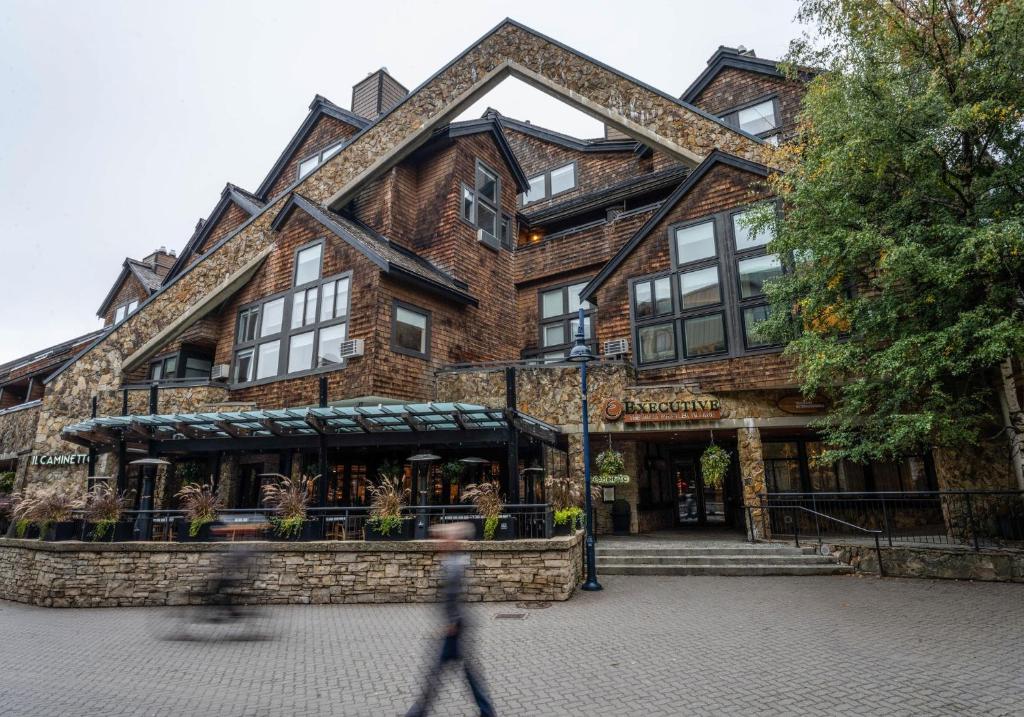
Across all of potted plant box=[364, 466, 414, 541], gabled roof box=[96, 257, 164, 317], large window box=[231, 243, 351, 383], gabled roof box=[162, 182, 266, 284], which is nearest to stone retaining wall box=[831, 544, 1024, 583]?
potted plant box=[364, 466, 414, 541]

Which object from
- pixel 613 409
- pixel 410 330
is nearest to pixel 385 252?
pixel 410 330

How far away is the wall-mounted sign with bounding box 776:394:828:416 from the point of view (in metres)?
13.8

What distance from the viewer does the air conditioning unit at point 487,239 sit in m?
19.5

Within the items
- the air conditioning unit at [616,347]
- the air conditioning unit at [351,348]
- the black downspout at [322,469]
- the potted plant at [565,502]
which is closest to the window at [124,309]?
the air conditioning unit at [351,348]

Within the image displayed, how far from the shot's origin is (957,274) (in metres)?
8.84

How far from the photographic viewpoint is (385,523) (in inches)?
403

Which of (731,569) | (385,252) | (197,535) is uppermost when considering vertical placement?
(385,252)

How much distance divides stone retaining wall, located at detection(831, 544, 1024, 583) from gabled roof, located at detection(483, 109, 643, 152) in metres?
A: 16.7

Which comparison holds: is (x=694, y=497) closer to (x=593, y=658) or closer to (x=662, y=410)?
(x=662, y=410)

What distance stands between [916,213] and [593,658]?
10.3 meters

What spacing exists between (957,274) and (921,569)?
566cm

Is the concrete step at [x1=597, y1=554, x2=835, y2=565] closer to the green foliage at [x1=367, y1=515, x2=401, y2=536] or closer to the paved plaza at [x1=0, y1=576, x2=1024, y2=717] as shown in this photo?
the paved plaza at [x1=0, y1=576, x2=1024, y2=717]

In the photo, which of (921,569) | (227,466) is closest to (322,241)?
(227,466)

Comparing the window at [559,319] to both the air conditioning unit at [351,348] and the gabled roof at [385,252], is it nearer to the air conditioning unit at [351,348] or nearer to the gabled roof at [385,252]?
the gabled roof at [385,252]
